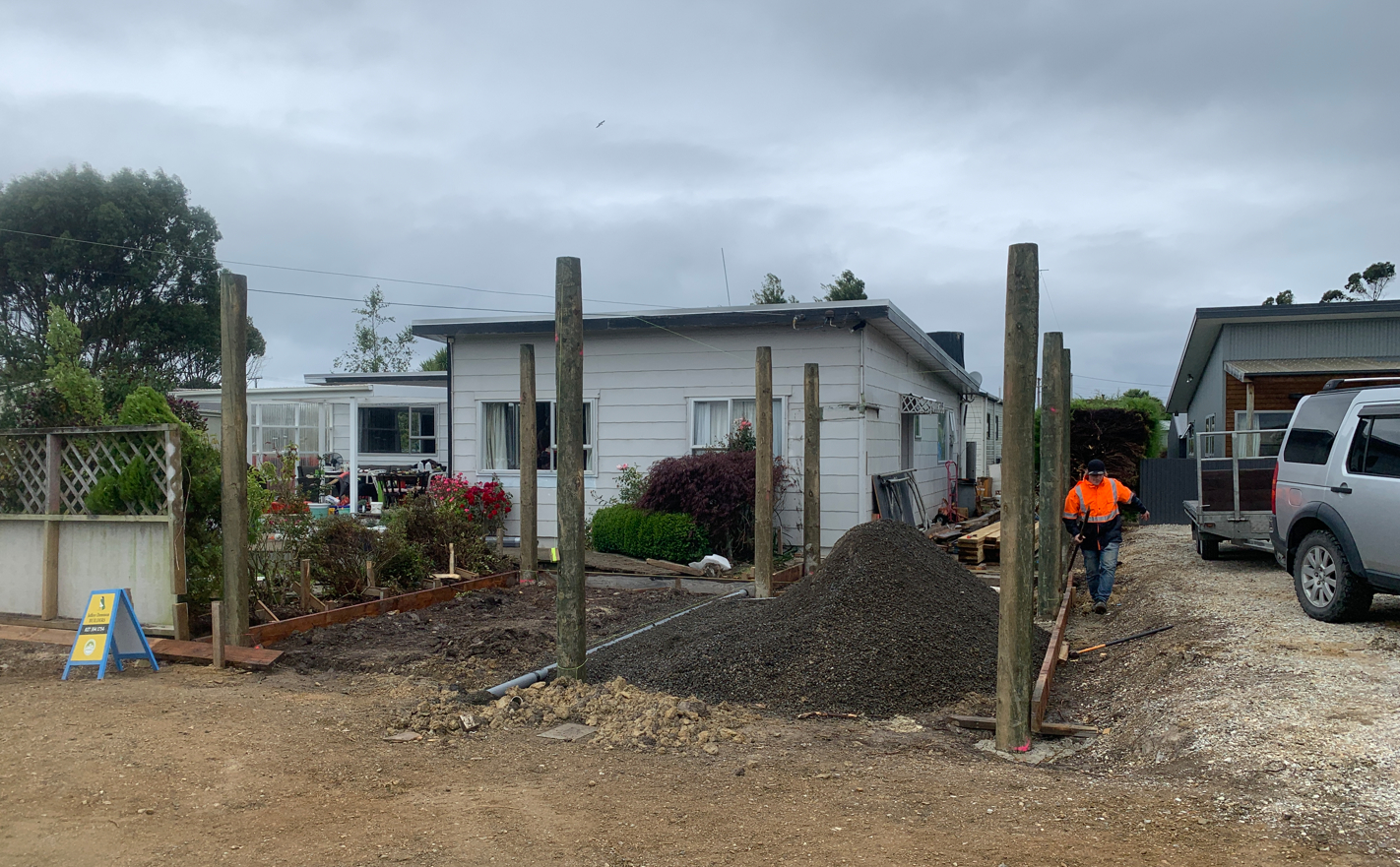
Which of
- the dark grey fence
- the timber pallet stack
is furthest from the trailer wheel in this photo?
the dark grey fence

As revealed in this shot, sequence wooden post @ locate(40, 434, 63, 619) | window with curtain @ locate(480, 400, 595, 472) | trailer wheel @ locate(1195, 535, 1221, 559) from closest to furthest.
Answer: wooden post @ locate(40, 434, 63, 619), trailer wheel @ locate(1195, 535, 1221, 559), window with curtain @ locate(480, 400, 595, 472)

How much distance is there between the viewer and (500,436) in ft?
54.0

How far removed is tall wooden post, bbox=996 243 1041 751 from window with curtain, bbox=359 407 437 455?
1968cm

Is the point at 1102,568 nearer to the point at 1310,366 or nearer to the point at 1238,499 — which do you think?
the point at 1238,499

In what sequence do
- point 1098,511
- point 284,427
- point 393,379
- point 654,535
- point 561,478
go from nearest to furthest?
1. point 561,478
2. point 1098,511
3. point 654,535
4. point 284,427
5. point 393,379

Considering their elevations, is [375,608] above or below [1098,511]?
below

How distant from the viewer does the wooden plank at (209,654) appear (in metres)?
7.76

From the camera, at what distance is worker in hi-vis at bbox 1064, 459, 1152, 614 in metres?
10.4

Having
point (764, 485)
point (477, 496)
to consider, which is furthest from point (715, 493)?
point (477, 496)

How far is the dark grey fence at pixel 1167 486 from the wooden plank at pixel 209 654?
1802cm

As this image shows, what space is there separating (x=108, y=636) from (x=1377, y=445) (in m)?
10.0

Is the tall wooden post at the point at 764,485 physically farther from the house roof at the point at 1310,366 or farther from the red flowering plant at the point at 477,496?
the house roof at the point at 1310,366

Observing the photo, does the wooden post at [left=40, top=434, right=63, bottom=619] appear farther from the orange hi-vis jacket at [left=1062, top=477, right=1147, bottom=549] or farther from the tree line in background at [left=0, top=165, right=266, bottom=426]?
the tree line in background at [left=0, top=165, right=266, bottom=426]

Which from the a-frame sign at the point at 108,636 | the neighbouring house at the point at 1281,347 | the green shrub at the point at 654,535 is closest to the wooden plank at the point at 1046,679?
the green shrub at the point at 654,535
